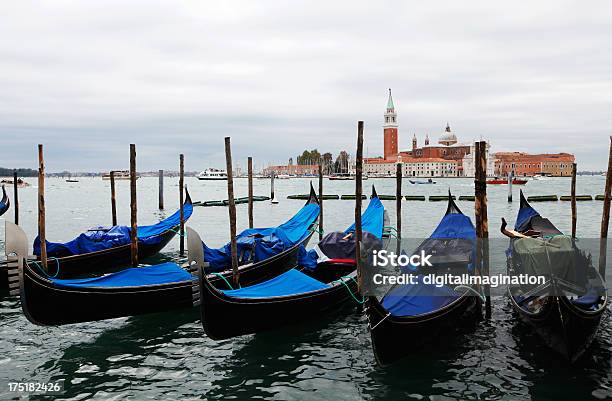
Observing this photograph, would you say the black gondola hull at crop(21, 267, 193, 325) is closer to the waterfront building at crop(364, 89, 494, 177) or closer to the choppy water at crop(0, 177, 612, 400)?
the choppy water at crop(0, 177, 612, 400)

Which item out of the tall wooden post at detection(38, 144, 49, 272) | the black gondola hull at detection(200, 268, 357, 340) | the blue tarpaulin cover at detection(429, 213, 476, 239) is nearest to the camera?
the black gondola hull at detection(200, 268, 357, 340)

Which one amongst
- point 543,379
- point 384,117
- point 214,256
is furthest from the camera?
point 384,117

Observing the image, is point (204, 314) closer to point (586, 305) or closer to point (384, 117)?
point (586, 305)

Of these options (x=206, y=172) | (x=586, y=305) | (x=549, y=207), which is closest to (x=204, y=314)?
(x=586, y=305)

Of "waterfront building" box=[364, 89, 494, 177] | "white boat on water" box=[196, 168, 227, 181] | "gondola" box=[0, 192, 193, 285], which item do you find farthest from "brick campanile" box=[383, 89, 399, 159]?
"gondola" box=[0, 192, 193, 285]

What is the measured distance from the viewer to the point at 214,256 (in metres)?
7.94

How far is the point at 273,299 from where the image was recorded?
598 centimetres

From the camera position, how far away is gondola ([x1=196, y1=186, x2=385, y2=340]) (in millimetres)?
5512

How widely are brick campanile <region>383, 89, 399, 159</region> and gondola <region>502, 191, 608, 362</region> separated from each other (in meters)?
103

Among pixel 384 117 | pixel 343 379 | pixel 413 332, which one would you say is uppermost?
pixel 384 117

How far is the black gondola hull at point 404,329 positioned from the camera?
5016 millimetres

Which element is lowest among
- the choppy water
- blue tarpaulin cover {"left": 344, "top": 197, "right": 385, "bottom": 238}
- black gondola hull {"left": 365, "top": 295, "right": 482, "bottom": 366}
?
the choppy water

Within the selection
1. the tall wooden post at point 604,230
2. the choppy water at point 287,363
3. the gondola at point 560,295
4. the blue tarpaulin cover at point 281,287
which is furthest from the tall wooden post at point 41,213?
the tall wooden post at point 604,230

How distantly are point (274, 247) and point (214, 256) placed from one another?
3.50ft
